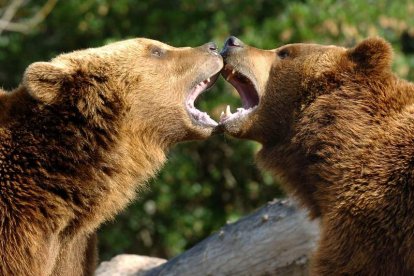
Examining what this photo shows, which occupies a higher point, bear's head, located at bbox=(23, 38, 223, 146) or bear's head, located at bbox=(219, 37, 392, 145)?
bear's head, located at bbox=(23, 38, 223, 146)

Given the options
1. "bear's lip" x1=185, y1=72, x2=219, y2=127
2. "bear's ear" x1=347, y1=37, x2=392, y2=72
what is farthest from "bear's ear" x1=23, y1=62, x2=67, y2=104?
"bear's ear" x1=347, y1=37, x2=392, y2=72

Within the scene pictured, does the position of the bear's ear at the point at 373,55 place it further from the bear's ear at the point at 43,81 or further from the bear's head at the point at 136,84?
the bear's ear at the point at 43,81

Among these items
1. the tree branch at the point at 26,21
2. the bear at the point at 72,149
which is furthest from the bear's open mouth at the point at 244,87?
the tree branch at the point at 26,21

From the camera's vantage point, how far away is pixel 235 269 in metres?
7.71

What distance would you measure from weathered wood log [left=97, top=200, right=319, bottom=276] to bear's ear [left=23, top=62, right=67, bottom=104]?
230cm

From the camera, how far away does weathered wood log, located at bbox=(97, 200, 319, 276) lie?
761 cm

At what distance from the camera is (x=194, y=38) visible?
11.3m

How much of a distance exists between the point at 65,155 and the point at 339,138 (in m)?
1.80

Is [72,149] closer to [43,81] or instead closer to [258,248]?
[43,81]

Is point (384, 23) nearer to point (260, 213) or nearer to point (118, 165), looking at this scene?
point (260, 213)

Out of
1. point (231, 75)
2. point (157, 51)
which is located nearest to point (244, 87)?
point (231, 75)

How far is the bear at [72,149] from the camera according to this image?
605 centimetres

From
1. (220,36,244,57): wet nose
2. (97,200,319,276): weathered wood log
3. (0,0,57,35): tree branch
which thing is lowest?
(97,200,319,276): weathered wood log

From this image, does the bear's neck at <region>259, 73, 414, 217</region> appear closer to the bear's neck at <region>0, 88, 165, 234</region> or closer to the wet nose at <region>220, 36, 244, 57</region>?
the wet nose at <region>220, 36, 244, 57</region>
